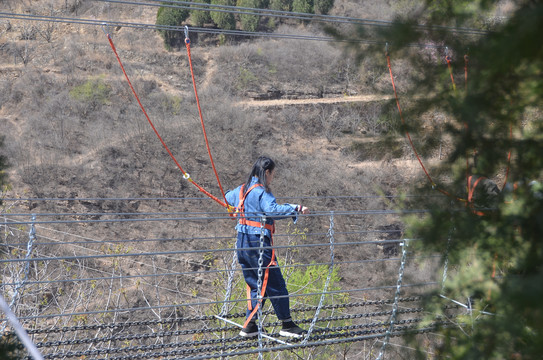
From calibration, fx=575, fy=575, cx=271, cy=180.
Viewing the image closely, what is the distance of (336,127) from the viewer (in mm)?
15477

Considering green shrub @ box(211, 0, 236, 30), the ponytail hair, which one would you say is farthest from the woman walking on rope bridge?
green shrub @ box(211, 0, 236, 30)

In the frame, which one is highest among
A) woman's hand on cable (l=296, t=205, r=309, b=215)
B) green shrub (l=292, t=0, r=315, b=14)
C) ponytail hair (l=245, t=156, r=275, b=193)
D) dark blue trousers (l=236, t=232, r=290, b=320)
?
green shrub (l=292, t=0, r=315, b=14)

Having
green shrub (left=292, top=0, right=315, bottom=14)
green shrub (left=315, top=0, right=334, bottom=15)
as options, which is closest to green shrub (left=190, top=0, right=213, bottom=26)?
green shrub (left=292, top=0, right=315, bottom=14)

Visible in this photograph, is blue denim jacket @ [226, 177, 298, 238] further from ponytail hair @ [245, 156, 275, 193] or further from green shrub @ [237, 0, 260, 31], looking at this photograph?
green shrub @ [237, 0, 260, 31]

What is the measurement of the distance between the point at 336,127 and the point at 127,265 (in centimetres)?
684

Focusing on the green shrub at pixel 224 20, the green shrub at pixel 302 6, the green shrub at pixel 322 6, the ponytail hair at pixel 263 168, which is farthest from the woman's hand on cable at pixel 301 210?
the green shrub at pixel 322 6

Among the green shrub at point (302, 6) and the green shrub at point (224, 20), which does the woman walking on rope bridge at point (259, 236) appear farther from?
the green shrub at point (302, 6)

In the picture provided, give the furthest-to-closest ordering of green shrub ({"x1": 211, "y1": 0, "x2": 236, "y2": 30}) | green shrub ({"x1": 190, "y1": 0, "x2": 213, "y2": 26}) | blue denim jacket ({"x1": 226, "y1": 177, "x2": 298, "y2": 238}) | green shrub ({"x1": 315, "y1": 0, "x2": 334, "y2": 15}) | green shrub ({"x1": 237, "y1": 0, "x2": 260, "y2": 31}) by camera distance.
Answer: green shrub ({"x1": 315, "y1": 0, "x2": 334, "y2": 15}) < green shrub ({"x1": 237, "y1": 0, "x2": 260, "y2": 31}) < green shrub ({"x1": 190, "y1": 0, "x2": 213, "y2": 26}) < green shrub ({"x1": 211, "y1": 0, "x2": 236, "y2": 30}) < blue denim jacket ({"x1": 226, "y1": 177, "x2": 298, "y2": 238})

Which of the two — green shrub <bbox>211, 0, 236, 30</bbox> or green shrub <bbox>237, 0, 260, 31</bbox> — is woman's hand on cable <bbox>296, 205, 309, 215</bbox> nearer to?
green shrub <bbox>211, 0, 236, 30</bbox>

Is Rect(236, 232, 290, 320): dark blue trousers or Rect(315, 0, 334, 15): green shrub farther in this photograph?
Rect(315, 0, 334, 15): green shrub

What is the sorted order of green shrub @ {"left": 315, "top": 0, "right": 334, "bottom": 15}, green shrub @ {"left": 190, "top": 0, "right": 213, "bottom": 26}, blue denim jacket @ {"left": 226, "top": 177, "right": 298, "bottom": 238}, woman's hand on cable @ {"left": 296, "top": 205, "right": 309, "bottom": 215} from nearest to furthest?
blue denim jacket @ {"left": 226, "top": 177, "right": 298, "bottom": 238} < woman's hand on cable @ {"left": 296, "top": 205, "right": 309, "bottom": 215} < green shrub @ {"left": 190, "top": 0, "right": 213, "bottom": 26} < green shrub @ {"left": 315, "top": 0, "right": 334, "bottom": 15}

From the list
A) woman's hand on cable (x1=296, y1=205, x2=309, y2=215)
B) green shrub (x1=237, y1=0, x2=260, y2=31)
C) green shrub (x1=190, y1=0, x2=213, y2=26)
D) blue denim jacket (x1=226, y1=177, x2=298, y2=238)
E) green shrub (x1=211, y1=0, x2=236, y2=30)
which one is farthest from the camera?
green shrub (x1=237, y1=0, x2=260, y2=31)

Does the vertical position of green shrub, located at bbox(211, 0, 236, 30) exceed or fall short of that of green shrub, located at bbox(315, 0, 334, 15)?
it falls short

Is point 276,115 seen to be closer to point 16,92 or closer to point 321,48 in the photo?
point 321,48
